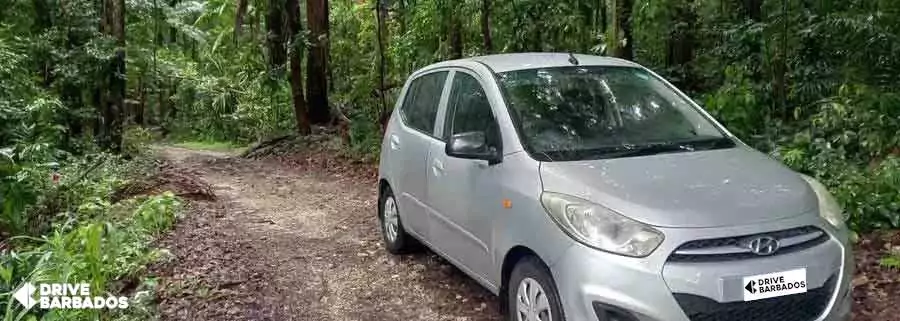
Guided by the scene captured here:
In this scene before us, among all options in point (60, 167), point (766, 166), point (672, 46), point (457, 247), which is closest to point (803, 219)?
point (766, 166)

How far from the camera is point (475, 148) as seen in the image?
14.0 ft

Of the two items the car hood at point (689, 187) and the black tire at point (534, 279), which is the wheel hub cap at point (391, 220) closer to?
the black tire at point (534, 279)

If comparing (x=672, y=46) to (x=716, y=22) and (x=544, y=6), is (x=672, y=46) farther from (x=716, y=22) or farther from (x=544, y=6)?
(x=544, y=6)

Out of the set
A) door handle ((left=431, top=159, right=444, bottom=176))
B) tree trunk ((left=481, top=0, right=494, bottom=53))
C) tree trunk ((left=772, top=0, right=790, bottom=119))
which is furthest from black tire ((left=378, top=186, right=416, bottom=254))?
tree trunk ((left=481, top=0, right=494, bottom=53))

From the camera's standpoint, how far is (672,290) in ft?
10.4

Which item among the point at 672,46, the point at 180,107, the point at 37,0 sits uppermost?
the point at 37,0

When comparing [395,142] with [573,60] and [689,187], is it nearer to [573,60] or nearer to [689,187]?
[573,60]

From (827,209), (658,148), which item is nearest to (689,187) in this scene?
(658,148)

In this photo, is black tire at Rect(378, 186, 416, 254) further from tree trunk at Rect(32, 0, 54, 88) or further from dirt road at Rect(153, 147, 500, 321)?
tree trunk at Rect(32, 0, 54, 88)

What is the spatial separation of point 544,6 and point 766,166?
780cm

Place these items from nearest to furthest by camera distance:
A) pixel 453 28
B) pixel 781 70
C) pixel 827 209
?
pixel 827 209
pixel 781 70
pixel 453 28

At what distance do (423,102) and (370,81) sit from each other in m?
10.4

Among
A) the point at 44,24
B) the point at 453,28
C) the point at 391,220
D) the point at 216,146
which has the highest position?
the point at 44,24

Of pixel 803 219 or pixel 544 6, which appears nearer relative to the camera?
pixel 803 219
